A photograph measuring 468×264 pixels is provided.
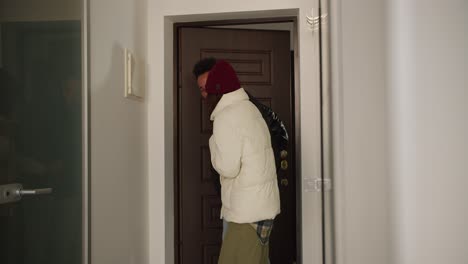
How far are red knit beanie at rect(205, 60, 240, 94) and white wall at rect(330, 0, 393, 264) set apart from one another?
59 centimetres

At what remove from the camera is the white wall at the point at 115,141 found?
1.23m

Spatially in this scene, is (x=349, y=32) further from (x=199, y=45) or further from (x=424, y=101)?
(x=199, y=45)

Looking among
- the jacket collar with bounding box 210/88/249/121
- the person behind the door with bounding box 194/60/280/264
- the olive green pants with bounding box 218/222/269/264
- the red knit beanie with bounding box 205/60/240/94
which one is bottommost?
the olive green pants with bounding box 218/222/269/264

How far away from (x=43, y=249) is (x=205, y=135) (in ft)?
4.02

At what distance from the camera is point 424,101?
515mm

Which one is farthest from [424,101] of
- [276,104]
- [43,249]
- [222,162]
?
[276,104]

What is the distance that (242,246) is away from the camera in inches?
53.2

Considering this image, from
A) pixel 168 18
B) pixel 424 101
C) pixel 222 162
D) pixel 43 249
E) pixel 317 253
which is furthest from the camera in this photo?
pixel 168 18

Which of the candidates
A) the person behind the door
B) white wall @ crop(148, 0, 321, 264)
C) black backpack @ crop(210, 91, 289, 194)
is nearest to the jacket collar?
the person behind the door

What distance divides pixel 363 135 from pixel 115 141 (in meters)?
1.08

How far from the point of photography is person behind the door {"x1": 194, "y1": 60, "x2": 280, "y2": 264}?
1315 millimetres

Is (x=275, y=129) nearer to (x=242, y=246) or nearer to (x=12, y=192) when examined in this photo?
(x=242, y=246)

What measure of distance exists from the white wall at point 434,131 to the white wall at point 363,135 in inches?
2.4

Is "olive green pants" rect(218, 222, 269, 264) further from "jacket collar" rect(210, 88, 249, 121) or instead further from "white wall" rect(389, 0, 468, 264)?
"white wall" rect(389, 0, 468, 264)
